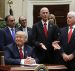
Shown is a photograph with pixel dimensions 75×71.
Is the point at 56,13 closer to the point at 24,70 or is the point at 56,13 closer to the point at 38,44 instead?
the point at 38,44

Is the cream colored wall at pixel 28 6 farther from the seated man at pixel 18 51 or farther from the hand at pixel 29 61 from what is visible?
the hand at pixel 29 61

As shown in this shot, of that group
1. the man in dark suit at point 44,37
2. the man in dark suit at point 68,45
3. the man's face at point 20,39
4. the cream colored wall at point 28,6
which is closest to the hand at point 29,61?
the man's face at point 20,39

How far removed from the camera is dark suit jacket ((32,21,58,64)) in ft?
20.9

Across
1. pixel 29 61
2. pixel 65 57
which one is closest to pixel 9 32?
pixel 29 61

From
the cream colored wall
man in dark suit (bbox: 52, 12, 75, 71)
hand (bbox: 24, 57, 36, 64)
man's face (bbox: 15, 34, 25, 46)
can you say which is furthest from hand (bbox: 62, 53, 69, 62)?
the cream colored wall

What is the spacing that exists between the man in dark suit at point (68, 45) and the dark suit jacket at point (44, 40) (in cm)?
58

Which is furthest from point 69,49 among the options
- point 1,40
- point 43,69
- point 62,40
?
point 1,40

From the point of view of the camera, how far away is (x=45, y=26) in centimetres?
648

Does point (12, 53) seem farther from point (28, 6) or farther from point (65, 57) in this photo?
point (28, 6)

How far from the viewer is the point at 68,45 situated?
223 inches

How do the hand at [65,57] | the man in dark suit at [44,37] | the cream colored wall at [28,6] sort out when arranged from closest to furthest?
the hand at [65,57] → the man in dark suit at [44,37] → the cream colored wall at [28,6]

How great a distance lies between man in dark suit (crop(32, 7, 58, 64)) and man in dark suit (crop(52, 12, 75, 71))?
58 cm

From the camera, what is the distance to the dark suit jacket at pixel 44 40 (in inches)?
251

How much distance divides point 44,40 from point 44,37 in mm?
58
